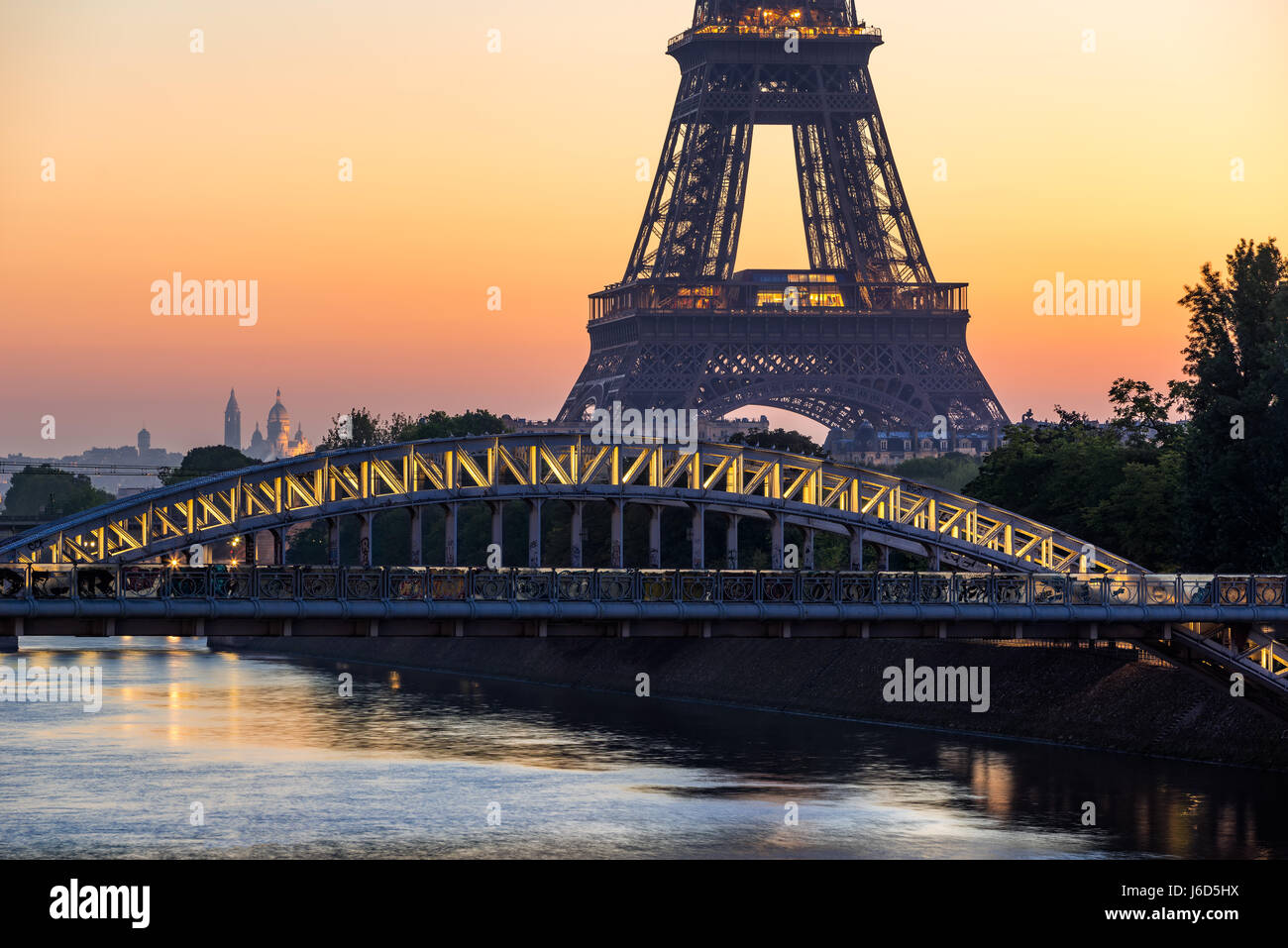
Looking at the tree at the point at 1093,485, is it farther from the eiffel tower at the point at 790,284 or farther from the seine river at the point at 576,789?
the eiffel tower at the point at 790,284

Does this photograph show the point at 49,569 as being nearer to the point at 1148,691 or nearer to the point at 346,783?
the point at 346,783

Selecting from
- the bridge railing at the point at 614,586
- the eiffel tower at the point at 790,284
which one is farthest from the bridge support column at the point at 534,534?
the eiffel tower at the point at 790,284

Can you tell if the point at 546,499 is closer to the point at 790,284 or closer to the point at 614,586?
the point at 614,586
